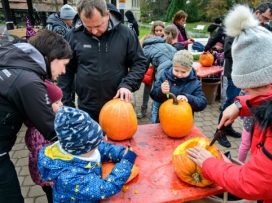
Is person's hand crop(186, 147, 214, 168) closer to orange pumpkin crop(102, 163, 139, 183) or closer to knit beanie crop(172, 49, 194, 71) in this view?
orange pumpkin crop(102, 163, 139, 183)

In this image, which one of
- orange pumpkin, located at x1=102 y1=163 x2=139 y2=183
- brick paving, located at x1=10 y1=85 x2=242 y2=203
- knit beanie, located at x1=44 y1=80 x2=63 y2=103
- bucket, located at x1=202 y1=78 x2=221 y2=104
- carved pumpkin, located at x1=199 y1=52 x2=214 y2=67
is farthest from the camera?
carved pumpkin, located at x1=199 y1=52 x2=214 y2=67

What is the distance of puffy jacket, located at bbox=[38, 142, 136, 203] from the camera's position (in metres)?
1.23

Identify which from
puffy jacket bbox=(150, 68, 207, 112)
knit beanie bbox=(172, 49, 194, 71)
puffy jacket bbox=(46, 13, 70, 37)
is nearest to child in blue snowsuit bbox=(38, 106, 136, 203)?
puffy jacket bbox=(150, 68, 207, 112)

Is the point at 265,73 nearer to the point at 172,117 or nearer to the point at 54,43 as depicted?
the point at 172,117

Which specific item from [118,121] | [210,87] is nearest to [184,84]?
[118,121]

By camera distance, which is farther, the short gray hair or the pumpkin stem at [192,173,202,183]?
the short gray hair

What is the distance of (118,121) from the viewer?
186cm

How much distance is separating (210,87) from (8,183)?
456 cm

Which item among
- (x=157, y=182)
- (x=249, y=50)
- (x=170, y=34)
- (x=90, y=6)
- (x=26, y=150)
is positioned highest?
(x=90, y=6)

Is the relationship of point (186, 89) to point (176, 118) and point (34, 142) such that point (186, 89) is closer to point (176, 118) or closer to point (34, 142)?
point (176, 118)

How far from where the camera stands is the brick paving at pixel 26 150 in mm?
2746

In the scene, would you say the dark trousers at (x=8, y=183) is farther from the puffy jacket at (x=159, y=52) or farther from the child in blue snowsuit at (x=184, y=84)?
the puffy jacket at (x=159, y=52)

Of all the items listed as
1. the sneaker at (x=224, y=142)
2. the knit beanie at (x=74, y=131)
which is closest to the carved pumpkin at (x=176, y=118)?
the knit beanie at (x=74, y=131)

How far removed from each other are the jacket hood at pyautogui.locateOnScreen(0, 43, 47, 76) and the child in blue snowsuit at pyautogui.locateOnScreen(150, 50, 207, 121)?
1.16m
